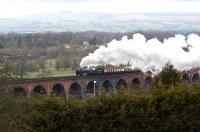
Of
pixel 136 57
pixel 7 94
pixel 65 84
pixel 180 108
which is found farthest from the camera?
pixel 136 57

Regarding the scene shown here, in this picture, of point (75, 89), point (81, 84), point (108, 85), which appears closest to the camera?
point (81, 84)

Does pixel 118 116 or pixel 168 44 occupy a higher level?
pixel 168 44

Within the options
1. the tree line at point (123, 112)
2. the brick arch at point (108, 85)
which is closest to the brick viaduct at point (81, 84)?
the brick arch at point (108, 85)

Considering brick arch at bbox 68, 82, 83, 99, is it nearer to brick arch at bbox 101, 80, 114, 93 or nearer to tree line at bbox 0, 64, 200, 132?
brick arch at bbox 101, 80, 114, 93

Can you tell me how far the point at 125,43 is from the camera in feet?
260

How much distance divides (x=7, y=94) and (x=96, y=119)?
1052 cm

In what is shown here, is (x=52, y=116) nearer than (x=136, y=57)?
Yes

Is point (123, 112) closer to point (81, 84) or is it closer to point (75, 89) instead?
point (81, 84)

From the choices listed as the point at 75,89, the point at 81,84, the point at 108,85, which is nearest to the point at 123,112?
the point at 81,84

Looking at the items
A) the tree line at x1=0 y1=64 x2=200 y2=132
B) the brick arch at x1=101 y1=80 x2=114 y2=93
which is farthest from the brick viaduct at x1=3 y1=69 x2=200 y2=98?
the tree line at x1=0 y1=64 x2=200 y2=132

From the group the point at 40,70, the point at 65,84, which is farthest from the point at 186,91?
the point at 40,70

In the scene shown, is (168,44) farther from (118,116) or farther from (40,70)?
(118,116)

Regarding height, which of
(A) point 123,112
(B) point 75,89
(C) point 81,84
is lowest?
(B) point 75,89

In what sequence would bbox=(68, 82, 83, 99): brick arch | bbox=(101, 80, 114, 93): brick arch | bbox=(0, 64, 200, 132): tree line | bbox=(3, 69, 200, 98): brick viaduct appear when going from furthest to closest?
bbox=(101, 80, 114, 93): brick arch, bbox=(68, 82, 83, 99): brick arch, bbox=(3, 69, 200, 98): brick viaduct, bbox=(0, 64, 200, 132): tree line
